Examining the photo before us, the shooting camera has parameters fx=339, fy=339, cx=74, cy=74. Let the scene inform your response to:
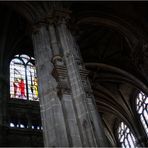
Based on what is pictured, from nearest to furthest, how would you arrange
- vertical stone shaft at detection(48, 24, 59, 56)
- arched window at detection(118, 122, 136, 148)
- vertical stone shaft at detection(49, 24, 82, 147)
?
vertical stone shaft at detection(49, 24, 82, 147)
vertical stone shaft at detection(48, 24, 59, 56)
arched window at detection(118, 122, 136, 148)

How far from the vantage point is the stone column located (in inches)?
357

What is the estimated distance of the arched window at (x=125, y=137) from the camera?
23.6m

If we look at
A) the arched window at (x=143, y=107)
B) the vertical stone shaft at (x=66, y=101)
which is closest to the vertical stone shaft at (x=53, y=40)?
the vertical stone shaft at (x=66, y=101)

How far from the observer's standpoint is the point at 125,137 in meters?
24.4

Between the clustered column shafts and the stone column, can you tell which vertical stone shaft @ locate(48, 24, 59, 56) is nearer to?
the clustered column shafts

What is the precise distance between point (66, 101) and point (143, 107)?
13.6 meters

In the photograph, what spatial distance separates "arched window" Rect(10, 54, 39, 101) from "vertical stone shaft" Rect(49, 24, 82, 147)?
5990 mm

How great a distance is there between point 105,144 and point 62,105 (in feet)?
5.63

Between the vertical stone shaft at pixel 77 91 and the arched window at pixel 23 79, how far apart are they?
5.82 metres

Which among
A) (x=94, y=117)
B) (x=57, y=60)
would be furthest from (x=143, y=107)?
(x=94, y=117)

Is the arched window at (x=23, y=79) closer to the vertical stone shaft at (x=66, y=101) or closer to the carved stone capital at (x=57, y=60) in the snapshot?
the vertical stone shaft at (x=66, y=101)

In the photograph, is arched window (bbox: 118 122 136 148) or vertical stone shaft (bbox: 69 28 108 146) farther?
arched window (bbox: 118 122 136 148)

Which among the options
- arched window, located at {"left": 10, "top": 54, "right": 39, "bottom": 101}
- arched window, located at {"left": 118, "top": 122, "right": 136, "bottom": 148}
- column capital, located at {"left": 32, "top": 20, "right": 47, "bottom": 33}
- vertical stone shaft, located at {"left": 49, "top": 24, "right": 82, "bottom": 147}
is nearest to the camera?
vertical stone shaft, located at {"left": 49, "top": 24, "right": 82, "bottom": 147}

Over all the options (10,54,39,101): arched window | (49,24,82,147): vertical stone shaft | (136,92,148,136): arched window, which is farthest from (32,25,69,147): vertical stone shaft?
(136,92,148,136): arched window
